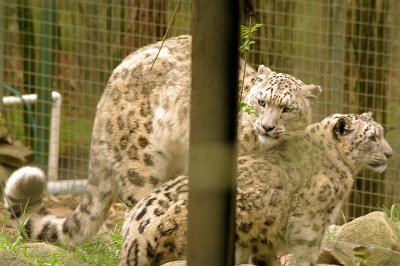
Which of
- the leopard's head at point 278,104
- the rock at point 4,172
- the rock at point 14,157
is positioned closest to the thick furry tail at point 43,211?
the leopard's head at point 278,104

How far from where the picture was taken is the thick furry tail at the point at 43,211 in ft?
17.9

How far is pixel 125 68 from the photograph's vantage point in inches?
229

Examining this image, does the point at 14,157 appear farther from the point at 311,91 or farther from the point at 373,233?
the point at 373,233

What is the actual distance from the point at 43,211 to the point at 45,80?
3.19 m

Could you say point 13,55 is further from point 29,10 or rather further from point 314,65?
point 314,65

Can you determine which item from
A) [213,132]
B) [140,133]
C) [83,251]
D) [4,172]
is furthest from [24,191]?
[213,132]

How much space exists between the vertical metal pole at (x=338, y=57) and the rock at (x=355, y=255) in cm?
257

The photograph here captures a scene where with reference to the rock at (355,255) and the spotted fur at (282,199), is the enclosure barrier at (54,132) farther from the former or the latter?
the rock at (355,255)

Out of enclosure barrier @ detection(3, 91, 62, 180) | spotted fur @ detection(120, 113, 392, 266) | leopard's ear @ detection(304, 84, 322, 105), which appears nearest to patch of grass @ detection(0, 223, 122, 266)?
spotted fur @ detection(120, 113, 392, 266)

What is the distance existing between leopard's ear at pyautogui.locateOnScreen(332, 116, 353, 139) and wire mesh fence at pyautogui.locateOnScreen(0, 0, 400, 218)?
133 centimetres

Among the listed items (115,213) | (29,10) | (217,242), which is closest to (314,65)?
(115,213)

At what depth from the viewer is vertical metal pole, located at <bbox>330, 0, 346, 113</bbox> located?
750cm

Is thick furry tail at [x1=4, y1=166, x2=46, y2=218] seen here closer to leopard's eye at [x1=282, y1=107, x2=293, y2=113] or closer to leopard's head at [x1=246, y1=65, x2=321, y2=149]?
leopard's head at [x1=246, y1=65, x2=321, y2=149]

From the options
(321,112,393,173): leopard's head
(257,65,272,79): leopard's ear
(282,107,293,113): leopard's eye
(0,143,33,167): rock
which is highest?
(257,65,272,79): leopard's ear
